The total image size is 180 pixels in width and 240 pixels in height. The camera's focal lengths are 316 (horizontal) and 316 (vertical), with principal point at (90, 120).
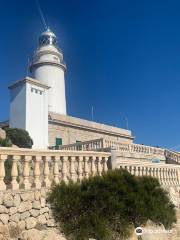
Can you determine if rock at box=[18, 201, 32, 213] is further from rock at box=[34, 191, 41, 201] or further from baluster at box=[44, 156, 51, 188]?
baluster at box=[44, 156, 51, 188]

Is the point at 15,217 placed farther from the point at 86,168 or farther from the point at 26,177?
the point at 86,168

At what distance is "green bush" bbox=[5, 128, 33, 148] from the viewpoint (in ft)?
56.9

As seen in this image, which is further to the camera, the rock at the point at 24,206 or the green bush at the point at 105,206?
the green bush at the point at 105,206

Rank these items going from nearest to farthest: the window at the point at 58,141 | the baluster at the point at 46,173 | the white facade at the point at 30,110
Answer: the baluster at the point at 46,173 → the white facade at the point at 30,110 → the window at the point at 58,141

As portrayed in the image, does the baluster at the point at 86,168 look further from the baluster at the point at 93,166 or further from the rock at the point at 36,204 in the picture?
the rock at the point at 36,204

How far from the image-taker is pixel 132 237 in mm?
6715

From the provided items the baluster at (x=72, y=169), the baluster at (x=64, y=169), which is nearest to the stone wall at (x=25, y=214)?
the baluster at (x=64, y=169)

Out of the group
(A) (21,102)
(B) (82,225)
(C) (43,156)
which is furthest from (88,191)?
(A) (21,102)

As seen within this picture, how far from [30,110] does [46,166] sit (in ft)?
48.3

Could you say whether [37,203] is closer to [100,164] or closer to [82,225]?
[82,225]

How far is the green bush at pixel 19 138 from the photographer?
56.9 ft

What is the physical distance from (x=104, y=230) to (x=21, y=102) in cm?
1601

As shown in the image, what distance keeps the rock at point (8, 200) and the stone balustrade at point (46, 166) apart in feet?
0.49

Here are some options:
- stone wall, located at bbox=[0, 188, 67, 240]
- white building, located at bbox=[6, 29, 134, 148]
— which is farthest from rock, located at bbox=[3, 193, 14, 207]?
white building, located at bbox=[6, 29, 134, 148]
